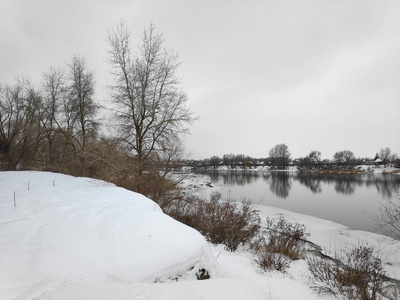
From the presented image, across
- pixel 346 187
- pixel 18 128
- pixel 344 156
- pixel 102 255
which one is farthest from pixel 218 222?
pixel 344 156

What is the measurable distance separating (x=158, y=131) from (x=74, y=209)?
7.69 meters

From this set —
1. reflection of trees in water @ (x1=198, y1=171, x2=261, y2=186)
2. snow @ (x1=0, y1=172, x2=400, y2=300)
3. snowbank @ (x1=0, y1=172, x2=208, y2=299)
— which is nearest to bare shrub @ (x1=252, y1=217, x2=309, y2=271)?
snow @ (x1=0, y1=172, x2=400, y2=300)

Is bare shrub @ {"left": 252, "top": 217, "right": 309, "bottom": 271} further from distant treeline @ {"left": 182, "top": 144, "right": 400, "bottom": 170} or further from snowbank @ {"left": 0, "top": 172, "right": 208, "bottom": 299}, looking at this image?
distant treeline @ {"left": 182, "top": 144, "right": 400, "bottom": 170}

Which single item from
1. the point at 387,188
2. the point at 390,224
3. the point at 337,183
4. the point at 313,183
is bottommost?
the point at 313,183

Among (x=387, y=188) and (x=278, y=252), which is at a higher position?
(x=278, y=252)

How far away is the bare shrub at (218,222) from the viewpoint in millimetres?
9023

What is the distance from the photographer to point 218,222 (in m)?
9.52

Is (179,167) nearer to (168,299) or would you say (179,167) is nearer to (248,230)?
(248,230)

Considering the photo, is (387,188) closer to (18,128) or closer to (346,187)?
(346,187)

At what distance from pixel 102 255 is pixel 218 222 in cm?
729

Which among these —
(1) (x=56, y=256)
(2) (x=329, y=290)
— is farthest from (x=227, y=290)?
(2) (x=329, y=290)

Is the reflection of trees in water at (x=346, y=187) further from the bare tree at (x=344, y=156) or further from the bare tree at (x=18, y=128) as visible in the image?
the bare tree at (x=344, y=156)

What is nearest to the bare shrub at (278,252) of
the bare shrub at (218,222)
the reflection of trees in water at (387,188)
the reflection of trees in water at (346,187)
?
the bare shrub at (218,222)

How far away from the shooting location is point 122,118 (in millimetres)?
11289
